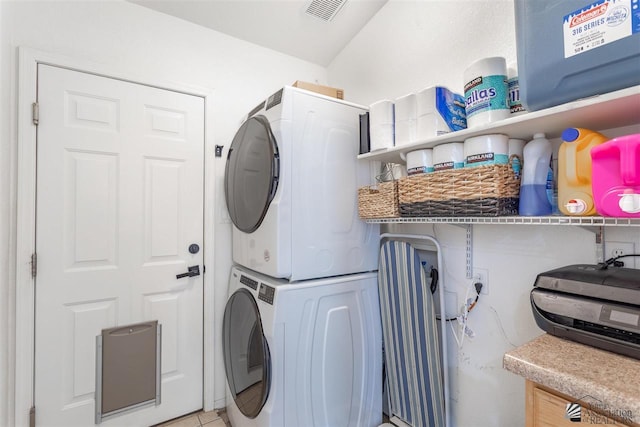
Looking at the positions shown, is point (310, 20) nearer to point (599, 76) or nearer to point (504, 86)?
point (504, 86)

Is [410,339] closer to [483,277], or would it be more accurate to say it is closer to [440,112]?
[483,277]

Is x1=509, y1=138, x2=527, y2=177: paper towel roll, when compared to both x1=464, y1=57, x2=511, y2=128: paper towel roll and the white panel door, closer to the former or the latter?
x1=464, y1=57, x2=511, y2=128: paper towel roll

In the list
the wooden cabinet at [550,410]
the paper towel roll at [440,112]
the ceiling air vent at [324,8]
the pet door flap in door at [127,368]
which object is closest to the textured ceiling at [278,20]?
the ceiling air vent at [324,8]

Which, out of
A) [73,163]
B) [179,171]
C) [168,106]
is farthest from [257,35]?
[73,163]

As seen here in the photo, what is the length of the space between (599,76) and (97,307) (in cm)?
267

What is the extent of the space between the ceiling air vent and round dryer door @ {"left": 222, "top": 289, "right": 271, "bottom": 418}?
2.03 m

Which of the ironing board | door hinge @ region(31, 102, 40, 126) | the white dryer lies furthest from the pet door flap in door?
the ironing board

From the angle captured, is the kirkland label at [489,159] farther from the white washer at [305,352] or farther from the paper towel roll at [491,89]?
the white washer at [305,352]

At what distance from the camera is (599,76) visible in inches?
32.5

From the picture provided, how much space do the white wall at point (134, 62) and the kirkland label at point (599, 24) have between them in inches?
83.2

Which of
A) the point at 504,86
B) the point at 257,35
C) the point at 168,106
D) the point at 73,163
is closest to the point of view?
the point at 504,86

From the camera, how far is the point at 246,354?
68.5 inches

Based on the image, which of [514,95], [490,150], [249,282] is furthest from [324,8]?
[249,282]

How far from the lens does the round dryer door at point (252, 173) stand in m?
1.55
